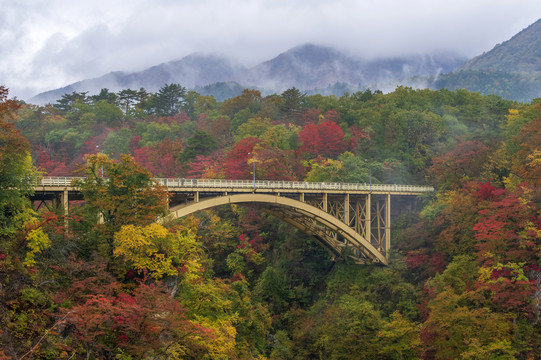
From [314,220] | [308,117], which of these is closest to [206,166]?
[314,220]

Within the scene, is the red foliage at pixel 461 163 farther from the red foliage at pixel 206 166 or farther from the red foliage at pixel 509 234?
the red foliage at pixel 206 166

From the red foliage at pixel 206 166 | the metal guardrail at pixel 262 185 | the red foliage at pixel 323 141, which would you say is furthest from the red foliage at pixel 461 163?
the red foliage at pixel 206 166

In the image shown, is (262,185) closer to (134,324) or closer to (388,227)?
(388,227)

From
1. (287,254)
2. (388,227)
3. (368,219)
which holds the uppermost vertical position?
(368,219)

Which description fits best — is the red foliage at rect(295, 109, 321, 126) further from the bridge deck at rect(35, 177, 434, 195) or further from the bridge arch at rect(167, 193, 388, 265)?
the bridge arch at rect(167, 193, 388, 265)

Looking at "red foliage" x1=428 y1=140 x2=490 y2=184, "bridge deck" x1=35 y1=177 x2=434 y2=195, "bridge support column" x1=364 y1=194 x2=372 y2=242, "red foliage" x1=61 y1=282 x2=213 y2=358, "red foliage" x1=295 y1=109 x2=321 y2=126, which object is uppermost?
"red foliage" x1=295 y1=109 x2=321 y2=126

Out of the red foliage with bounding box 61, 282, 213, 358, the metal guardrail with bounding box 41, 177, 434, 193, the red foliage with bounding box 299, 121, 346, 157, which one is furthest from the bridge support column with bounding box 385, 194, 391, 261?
the red foliage with bounding box 61, 282, 213, 358

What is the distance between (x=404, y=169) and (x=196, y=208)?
2992 cm

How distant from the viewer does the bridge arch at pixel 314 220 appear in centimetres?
4481

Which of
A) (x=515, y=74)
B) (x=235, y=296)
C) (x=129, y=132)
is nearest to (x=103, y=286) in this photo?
(x=235, y=296)

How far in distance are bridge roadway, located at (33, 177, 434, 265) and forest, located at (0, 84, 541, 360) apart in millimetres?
1819

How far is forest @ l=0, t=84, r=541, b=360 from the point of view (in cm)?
2712

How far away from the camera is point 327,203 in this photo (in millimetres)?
53062

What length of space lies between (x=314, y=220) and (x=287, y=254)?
906cm
